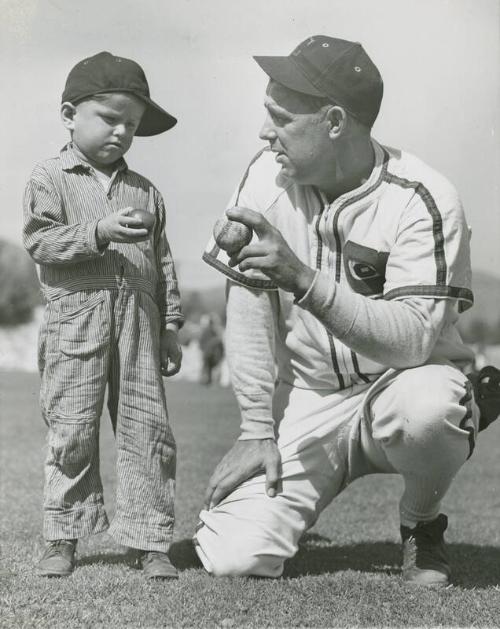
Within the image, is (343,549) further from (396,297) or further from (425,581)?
(396,297)

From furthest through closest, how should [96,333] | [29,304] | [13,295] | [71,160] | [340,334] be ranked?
[29,304] < [13,295] < [71,160] < [96,333] < [340,334]

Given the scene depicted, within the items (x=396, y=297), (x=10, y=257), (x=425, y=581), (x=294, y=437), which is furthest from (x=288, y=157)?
(x=10, y=257)

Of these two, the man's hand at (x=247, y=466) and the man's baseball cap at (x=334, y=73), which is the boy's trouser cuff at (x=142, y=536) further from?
the man's baseball cap at (x=334, y=73)

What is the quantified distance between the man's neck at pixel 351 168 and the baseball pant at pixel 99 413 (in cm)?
79

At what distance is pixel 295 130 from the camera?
3.15 metres

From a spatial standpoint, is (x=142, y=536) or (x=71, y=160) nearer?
(x=142, y=536)

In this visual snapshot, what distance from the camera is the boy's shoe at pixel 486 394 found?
3.26 m

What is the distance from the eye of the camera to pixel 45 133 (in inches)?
151

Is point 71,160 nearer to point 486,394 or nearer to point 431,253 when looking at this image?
point 431,253

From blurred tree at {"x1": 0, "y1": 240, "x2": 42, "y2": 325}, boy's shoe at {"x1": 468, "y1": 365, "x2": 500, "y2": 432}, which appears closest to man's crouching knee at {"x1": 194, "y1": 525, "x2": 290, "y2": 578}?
boy's shoe at {"x1": 468, "y1": 365, "x2": 500, "y2": 432}

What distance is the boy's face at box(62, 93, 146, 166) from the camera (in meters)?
3.19

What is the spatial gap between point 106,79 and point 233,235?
881 millimetres

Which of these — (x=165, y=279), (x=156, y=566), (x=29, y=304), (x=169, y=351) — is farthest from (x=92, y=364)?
(x=29, y=304)

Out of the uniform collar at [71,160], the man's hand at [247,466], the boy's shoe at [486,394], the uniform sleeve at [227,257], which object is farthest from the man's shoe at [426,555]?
the uniform collar at [71,160]
